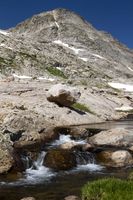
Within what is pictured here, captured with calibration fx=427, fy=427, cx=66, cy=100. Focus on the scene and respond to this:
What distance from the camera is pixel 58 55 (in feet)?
601

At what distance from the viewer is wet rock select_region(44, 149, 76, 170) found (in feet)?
123

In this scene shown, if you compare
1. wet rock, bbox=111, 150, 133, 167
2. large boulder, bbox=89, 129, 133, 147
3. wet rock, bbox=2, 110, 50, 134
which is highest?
wet rock, bbox=2, 110, 50, 134

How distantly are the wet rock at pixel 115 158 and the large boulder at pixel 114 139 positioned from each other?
4.32 meters

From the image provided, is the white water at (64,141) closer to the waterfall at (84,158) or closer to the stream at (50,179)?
the waterfall at (84,158)

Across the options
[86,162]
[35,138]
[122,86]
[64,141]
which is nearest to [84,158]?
[86,162]

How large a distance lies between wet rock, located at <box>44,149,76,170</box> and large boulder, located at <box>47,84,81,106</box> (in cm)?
3375

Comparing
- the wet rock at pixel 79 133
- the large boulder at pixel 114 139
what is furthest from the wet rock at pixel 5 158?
the wet rock at pixel 79 133

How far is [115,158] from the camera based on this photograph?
1554 inches

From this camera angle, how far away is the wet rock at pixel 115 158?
126 ft

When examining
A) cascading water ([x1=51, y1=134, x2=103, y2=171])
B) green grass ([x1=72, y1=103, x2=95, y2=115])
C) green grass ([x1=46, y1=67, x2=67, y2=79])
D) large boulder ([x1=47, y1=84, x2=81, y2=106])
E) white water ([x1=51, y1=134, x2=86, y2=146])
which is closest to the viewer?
cascading water ([x1=51, y1=134, x2=103, y2=171])

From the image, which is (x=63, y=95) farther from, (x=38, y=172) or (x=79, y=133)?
(x=38, y=172)

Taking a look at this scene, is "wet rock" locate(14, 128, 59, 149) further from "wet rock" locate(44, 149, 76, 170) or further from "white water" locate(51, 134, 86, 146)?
"wet rock" locate(44, 149, 76, 170)

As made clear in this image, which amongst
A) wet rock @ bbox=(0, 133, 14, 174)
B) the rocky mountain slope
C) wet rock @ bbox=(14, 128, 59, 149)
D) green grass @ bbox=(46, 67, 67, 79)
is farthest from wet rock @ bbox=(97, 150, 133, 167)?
green grass @ bbox=(46, 67, 67, 79)

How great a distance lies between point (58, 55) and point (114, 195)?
166 meters
